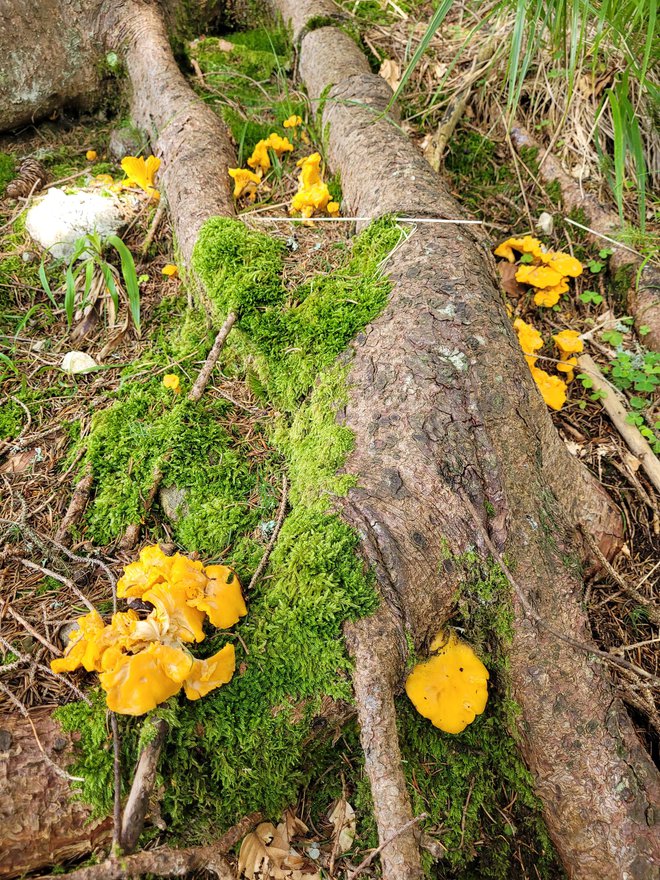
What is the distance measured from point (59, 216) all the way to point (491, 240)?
2775 mm

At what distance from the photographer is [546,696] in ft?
6.50

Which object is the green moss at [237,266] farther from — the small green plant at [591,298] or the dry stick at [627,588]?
the small green plant at [591,298]

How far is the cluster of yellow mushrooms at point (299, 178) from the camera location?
3.37 m

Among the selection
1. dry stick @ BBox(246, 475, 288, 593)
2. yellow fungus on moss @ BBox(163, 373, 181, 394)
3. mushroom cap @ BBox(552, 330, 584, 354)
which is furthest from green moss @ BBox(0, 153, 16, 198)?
mushroom cap @ BBox(552, 330, 584, 354)

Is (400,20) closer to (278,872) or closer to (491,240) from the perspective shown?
(491,240)

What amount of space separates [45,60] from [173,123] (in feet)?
4.45

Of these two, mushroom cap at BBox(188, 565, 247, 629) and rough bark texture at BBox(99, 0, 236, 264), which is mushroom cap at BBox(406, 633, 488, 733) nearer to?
mushroom cap at BBox(188, 565, 247, 629)

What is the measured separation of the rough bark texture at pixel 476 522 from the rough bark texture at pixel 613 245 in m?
1.51

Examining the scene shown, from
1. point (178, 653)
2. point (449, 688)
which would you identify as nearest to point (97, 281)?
point (178, 653)

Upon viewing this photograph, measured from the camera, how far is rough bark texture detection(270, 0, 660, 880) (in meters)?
1.84

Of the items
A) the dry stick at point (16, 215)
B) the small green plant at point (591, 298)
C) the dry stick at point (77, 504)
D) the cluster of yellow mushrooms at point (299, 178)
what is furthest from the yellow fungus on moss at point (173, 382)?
the small green plant at point (591, 298)

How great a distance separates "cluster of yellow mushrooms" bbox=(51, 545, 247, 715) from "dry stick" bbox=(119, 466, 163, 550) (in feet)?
1.21

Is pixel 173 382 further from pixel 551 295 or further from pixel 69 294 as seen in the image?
pixel 551 295

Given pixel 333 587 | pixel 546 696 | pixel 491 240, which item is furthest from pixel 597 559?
pixel 491 240
